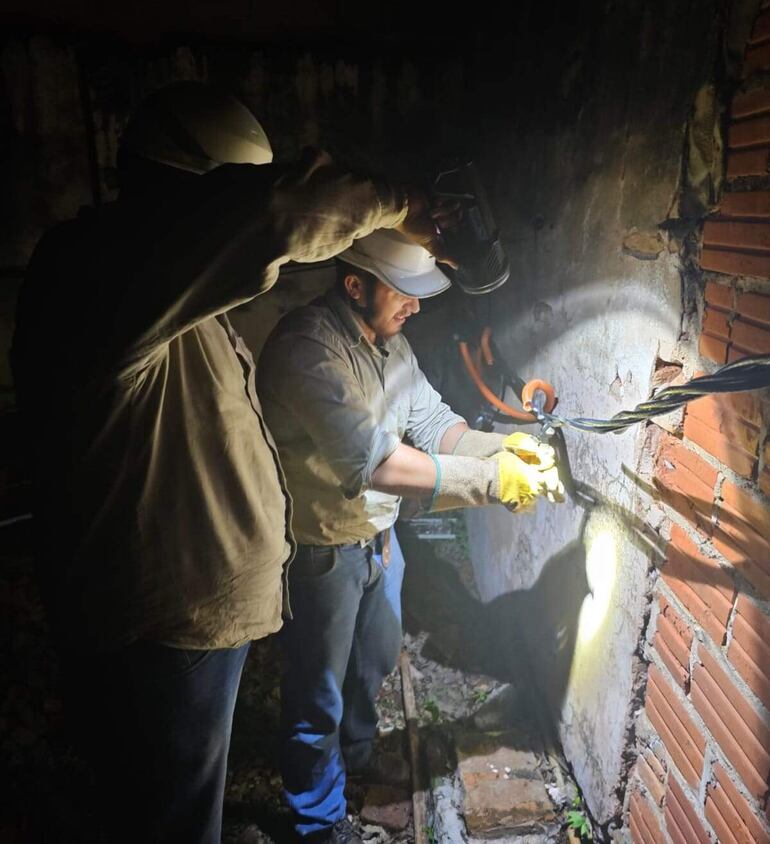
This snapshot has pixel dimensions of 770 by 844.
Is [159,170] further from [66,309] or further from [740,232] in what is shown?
[740,232]

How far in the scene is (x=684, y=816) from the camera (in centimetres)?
179

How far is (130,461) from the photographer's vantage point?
149cm

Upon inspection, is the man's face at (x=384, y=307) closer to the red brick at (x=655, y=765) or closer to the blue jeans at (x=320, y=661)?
the blue jeans at (x=320, y=661)

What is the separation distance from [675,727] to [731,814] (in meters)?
0.29

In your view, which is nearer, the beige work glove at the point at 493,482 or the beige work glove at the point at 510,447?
the beige work glove at the point at 493,482

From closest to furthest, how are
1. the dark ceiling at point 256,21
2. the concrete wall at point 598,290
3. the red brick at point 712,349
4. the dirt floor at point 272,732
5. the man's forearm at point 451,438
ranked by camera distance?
the red brick at point 712,349 → the concrete wall at point 598,290 → the dirt floor at point 272,732 → the man's forearm at point 451,438 → the dark ceiling at point 256,21

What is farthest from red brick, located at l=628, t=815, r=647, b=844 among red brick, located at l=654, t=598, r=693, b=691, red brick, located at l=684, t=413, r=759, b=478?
red brick, located at l=684, t=413, r=759, b=478

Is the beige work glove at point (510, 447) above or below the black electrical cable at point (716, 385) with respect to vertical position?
below

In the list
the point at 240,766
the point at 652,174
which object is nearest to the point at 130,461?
the point at 652,174

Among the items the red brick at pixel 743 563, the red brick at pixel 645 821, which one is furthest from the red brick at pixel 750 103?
the red brick at pixel 645 821

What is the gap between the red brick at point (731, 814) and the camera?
1.44 metres

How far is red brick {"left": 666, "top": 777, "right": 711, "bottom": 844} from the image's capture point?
67.1 inches

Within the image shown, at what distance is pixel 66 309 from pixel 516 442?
1853 millimetres

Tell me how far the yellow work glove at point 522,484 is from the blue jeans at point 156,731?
1166 millimetres
